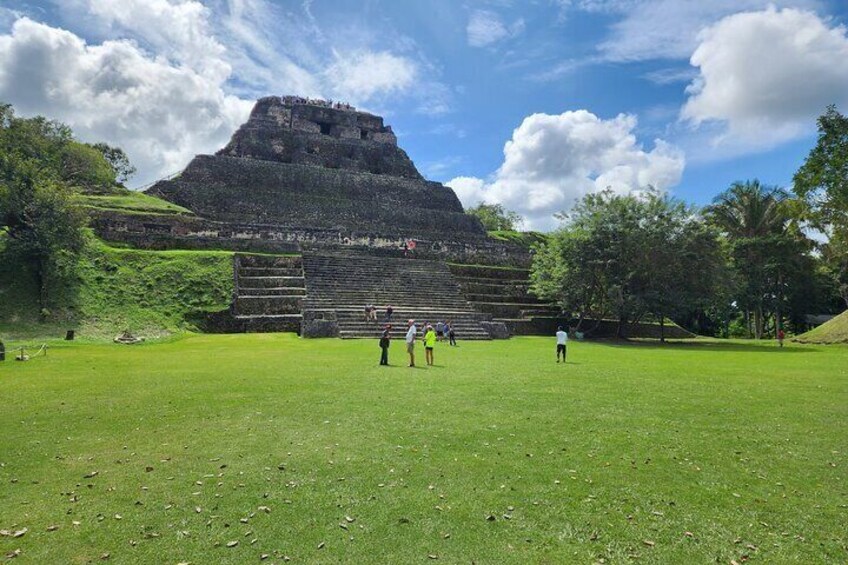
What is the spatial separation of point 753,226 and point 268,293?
31388 mm

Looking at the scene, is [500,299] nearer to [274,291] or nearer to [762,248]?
[274,291]

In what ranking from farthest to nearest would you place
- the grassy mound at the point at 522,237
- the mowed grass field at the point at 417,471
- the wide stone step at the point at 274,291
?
the grassy mound at the point at 522,237, the wide stone step at the point at 274,291, the mowed grass field at the point at 417,471

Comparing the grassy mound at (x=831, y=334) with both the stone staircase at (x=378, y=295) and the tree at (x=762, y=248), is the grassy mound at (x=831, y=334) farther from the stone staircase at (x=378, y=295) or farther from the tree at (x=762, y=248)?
the stone staircase at (x=378, y=295)

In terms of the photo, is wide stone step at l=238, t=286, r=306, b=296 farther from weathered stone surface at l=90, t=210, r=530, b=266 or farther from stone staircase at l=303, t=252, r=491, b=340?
weathered stone surface at l=90, t=210, r=530, b=266

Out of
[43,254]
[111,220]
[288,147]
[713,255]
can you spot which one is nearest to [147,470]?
[43,254]

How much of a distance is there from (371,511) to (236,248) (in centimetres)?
2226

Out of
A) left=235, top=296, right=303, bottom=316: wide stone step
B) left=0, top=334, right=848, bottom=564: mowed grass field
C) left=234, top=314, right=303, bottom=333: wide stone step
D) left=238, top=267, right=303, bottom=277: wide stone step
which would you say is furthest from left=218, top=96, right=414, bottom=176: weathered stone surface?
left=0, top=334, right=848, bottom=564: mowed grass field

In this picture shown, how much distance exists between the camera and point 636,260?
2333 cm

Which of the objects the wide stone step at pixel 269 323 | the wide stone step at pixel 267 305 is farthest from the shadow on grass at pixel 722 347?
the wide stone step at pixel 267 305

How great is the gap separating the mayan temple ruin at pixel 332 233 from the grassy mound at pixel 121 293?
3.61 feet

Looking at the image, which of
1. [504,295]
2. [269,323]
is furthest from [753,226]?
[269,323]

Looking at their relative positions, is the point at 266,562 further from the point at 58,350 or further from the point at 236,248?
the point at 236,248

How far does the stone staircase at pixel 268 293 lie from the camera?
19516 millimetres

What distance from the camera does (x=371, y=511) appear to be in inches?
162
